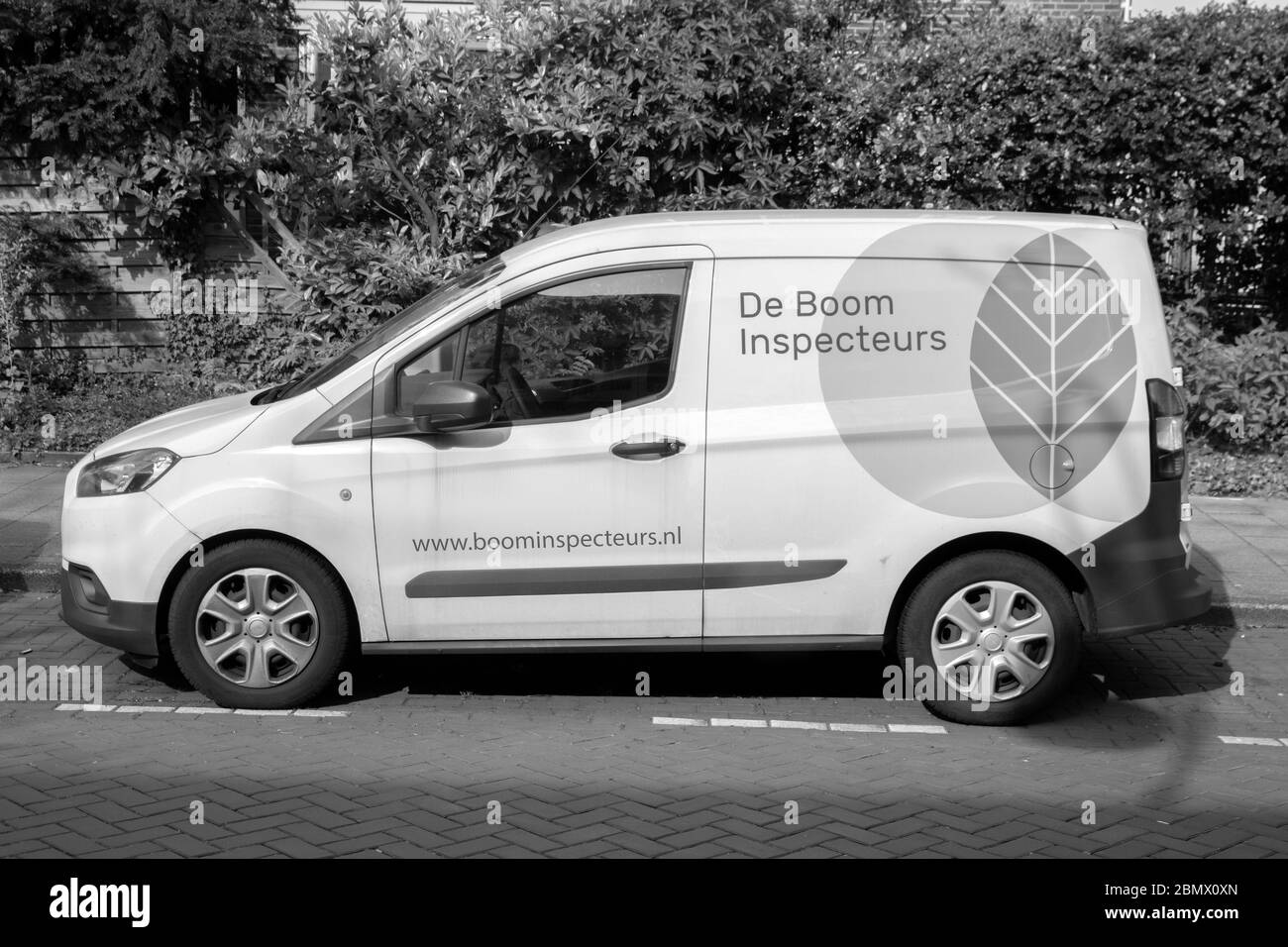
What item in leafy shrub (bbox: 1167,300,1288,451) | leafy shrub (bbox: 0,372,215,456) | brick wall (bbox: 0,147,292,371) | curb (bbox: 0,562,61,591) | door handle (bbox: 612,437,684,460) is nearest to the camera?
door handle (bbox: 612,437,684,460)

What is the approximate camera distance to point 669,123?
11734 millimetres

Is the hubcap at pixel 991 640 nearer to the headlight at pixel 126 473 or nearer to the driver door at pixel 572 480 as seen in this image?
the driver door at pixel 572 480

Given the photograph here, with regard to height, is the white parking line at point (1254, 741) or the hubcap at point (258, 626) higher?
the hubcap at point (258, 626)

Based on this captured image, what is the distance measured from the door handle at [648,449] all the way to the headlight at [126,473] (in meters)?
1.91

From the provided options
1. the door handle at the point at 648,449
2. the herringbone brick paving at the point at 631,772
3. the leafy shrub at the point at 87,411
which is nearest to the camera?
the herringbone brick paving at the point at 631,772

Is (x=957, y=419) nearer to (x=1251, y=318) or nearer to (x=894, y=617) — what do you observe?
(x=894, y=617)

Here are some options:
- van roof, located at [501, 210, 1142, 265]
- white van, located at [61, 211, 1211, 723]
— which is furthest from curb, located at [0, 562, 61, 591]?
van roof, located at [501, 210, 1142, 265]

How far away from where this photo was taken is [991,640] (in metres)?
6.13

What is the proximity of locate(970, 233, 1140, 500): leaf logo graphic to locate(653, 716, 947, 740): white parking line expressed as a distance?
45.4 inches

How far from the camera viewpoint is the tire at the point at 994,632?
20.0ft

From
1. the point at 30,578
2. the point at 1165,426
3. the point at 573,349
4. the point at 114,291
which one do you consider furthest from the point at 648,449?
the point at 114,291

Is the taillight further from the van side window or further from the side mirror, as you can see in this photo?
the side mirror

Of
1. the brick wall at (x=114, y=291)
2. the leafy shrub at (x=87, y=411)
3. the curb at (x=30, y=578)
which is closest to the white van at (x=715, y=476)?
the curb at (x=30, y=578)

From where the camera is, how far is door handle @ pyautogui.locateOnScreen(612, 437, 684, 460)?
6016mm
